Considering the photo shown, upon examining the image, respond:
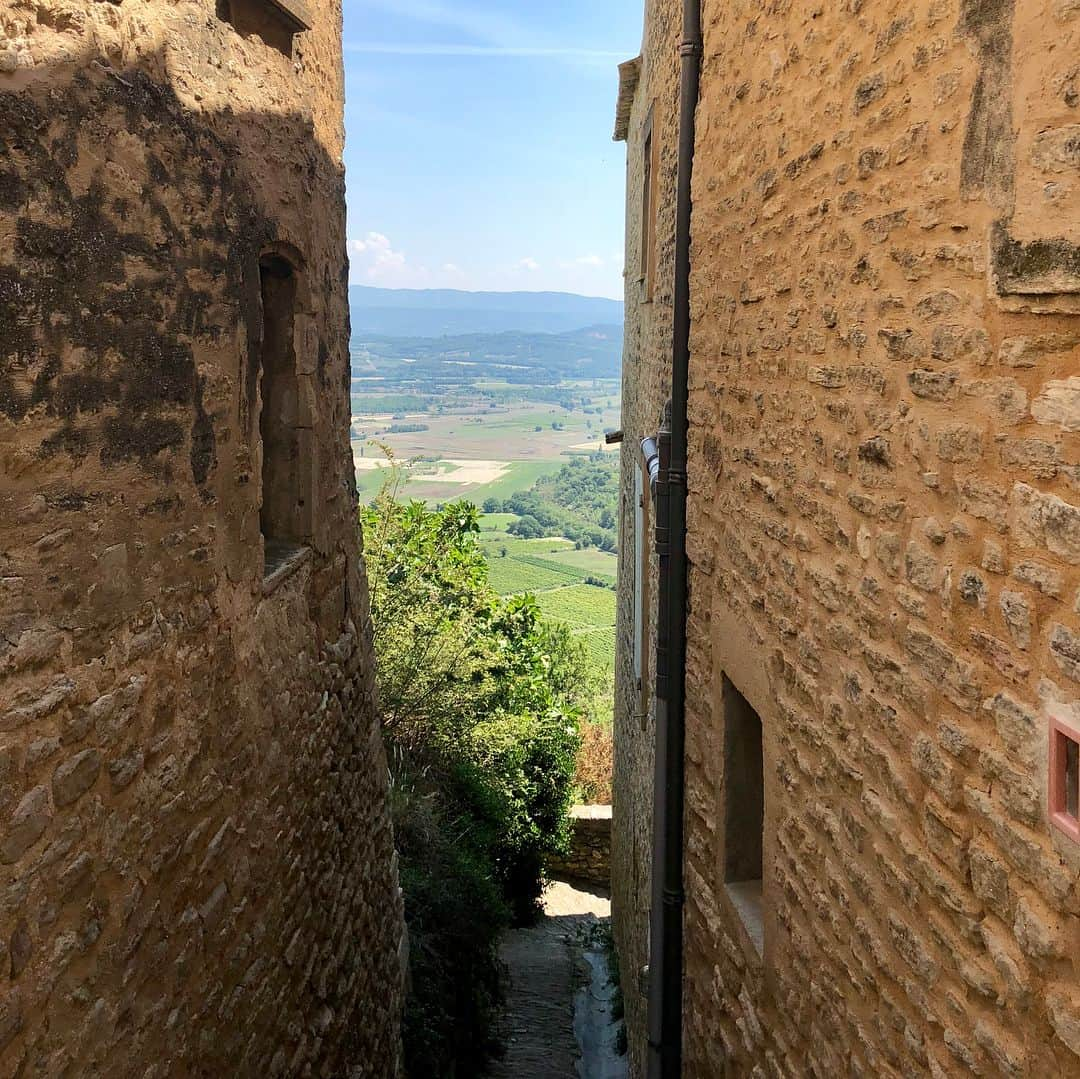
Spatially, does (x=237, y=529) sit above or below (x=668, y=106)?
below

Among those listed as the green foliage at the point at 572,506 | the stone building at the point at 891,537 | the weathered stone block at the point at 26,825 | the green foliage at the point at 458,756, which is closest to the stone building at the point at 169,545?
the weathered stone block at the point at 26,825

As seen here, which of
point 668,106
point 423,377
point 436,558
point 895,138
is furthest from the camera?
point 423,377

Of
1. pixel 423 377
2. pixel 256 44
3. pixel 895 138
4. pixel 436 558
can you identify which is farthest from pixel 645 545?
pixel 423 377

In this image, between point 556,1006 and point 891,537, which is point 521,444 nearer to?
point 556,1006

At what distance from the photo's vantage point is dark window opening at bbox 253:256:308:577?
17.3 ft

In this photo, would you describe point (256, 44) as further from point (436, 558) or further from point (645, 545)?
point (436, 558)

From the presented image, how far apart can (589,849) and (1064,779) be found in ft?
48.5

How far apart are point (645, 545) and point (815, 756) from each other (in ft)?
13.4

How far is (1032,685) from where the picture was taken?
2.01m

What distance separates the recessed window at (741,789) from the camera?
4.39m

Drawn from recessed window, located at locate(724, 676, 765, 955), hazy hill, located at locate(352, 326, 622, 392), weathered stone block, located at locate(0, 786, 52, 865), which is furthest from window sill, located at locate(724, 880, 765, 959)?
hazy hill, located at locate(352, 326, 622, 392)

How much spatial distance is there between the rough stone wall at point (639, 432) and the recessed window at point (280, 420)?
2.20m

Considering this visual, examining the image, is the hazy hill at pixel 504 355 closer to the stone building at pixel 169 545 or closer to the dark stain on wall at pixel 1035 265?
the stone building at pixel 169 545

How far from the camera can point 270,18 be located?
4.54 meters
